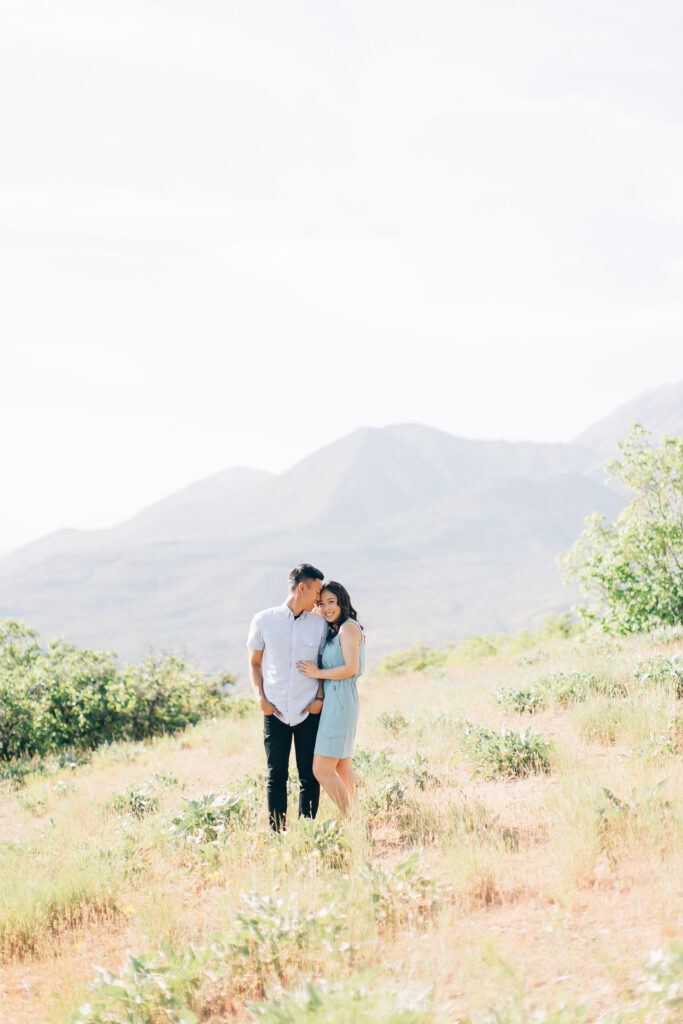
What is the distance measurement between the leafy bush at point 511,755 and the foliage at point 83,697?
1170 centimetres

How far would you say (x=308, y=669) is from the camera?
16.9 ft

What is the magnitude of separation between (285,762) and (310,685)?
691 millimetres

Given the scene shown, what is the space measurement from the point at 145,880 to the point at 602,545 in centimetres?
1402

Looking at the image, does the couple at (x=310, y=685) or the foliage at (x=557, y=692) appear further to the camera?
the foliage at (x=557, y=692)

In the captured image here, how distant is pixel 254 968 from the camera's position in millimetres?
3506

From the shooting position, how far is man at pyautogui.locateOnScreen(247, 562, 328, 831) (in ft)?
17.1

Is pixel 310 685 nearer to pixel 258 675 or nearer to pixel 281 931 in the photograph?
pixel 258 675

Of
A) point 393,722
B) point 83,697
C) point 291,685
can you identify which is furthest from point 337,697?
point 83,697

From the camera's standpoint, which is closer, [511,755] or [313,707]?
[313,707]

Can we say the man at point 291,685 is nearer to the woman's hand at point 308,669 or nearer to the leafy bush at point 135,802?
the woman's hand at point 308,669

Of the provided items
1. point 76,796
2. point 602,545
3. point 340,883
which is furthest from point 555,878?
point 602,545

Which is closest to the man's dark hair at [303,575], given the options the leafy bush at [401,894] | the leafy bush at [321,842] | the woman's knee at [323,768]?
the woman's knee at [323,768]

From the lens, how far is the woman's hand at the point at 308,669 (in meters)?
5.13

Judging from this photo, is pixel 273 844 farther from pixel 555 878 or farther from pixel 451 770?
pixel 451 770
